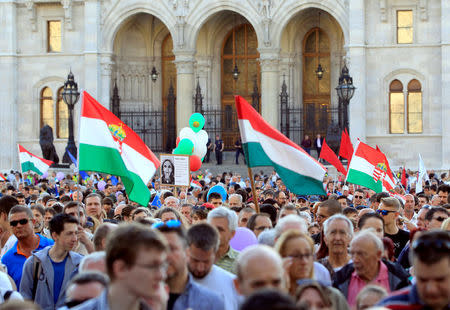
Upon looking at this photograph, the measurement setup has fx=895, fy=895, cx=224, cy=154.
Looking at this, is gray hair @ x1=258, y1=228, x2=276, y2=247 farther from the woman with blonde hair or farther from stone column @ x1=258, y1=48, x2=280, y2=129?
stone column @ x1=258, y1=48, x2=280, y2=129

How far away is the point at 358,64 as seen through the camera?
3475cm

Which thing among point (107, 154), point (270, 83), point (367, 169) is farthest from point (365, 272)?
point (270, 83)

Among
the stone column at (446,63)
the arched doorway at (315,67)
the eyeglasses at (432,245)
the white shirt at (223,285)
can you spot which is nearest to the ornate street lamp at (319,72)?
the arched doorway at (315,67)

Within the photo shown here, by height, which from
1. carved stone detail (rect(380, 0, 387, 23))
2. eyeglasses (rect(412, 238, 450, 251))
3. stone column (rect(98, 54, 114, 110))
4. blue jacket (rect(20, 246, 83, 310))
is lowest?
blue jacket (rect(20, 246, 83, 310))

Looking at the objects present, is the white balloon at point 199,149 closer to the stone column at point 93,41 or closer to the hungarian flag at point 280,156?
the hungarian flag at point 280,156

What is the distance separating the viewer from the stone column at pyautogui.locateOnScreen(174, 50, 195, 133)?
3688 cm

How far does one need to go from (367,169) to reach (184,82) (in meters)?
21.6

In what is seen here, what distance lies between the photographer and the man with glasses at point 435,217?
9617 mm

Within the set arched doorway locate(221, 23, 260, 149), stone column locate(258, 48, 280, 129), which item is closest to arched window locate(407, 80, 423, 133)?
stone column locate(258, 48, 280, 129)

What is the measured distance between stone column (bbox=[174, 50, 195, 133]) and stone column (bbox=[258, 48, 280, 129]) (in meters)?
2.99

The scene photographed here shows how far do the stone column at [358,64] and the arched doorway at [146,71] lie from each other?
8.12 m

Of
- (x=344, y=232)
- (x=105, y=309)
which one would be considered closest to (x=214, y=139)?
(x=344, y=232)

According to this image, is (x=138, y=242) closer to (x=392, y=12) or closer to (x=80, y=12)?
(x=392, y=12)

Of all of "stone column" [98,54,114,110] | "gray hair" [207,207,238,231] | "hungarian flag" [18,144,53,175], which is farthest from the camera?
"stone column" [98,54,114,110]
